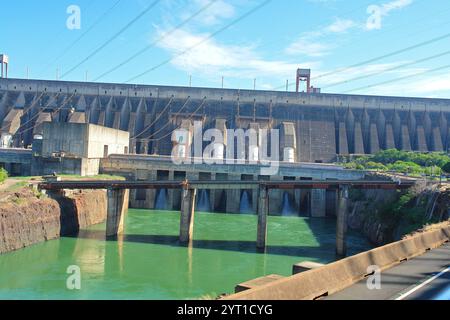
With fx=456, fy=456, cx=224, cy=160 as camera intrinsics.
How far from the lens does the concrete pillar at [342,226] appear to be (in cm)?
2516

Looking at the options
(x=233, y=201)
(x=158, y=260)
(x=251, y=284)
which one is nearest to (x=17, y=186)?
(x=158, y=260)

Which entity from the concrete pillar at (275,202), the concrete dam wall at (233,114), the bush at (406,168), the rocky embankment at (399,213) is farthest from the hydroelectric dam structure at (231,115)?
the rocky embankment at (399,213)

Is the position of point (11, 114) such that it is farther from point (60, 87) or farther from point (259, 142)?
point (259, 142)

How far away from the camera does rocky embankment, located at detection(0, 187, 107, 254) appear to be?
22.7 m

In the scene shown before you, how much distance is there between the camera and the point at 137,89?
2402 inches

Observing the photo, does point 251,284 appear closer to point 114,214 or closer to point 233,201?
point 114,214

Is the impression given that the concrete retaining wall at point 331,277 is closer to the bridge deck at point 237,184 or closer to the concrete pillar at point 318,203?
the bridge deck at point 237,184

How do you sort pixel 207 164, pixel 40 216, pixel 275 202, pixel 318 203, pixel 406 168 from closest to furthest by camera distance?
1. pixel 40 216
2. pixel 318 203
3. pixel 275 202
4. pixel 406 168
5. pixel 207 164

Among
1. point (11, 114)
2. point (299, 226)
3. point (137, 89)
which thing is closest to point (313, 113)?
point (137, 89)

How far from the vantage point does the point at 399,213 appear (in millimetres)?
26484

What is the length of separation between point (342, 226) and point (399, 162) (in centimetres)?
2250

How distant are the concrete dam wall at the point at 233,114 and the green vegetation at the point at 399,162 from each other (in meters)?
5.93

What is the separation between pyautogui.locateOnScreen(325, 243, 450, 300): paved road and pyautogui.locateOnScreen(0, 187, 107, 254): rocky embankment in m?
18.5

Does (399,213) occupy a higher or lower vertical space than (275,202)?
higher
